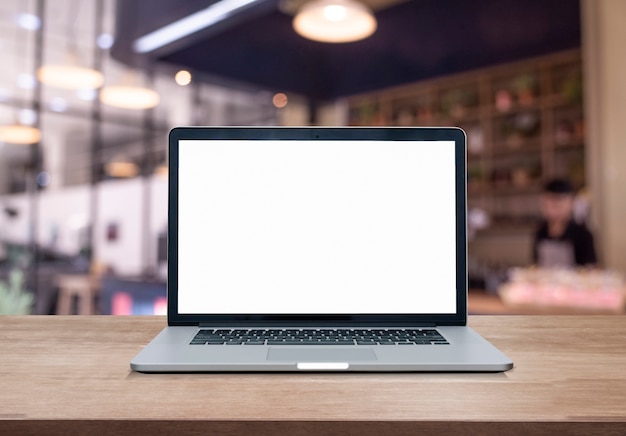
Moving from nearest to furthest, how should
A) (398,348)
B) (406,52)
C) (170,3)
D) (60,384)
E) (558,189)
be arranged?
(60,384) < (398,348) < (558,189) < (170,3) < (406,52)

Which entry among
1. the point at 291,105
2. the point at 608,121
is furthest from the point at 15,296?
the point at 608,121

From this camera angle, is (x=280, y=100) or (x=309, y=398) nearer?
(x=309, y=398)

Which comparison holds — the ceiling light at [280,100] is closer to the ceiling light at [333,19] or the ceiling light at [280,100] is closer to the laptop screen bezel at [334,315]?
the ceiling light at [333,19]

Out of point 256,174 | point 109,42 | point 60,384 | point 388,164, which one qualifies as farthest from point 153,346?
point 109,42

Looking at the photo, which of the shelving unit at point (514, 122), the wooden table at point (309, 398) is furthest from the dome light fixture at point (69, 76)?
the wooden table at point (309, 398)

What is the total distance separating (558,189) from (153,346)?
166 inches

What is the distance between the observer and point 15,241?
6562 mm

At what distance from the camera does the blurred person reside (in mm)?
4223

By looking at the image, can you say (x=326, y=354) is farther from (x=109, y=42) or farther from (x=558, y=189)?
(x=109, y=42)

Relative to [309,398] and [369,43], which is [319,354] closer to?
[309,398]

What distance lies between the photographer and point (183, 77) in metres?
6.61

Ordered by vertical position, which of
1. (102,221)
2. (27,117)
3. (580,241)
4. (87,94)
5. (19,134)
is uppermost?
(87,94)

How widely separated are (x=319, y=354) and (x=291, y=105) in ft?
23.7

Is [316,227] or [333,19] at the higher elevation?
[333,19]
